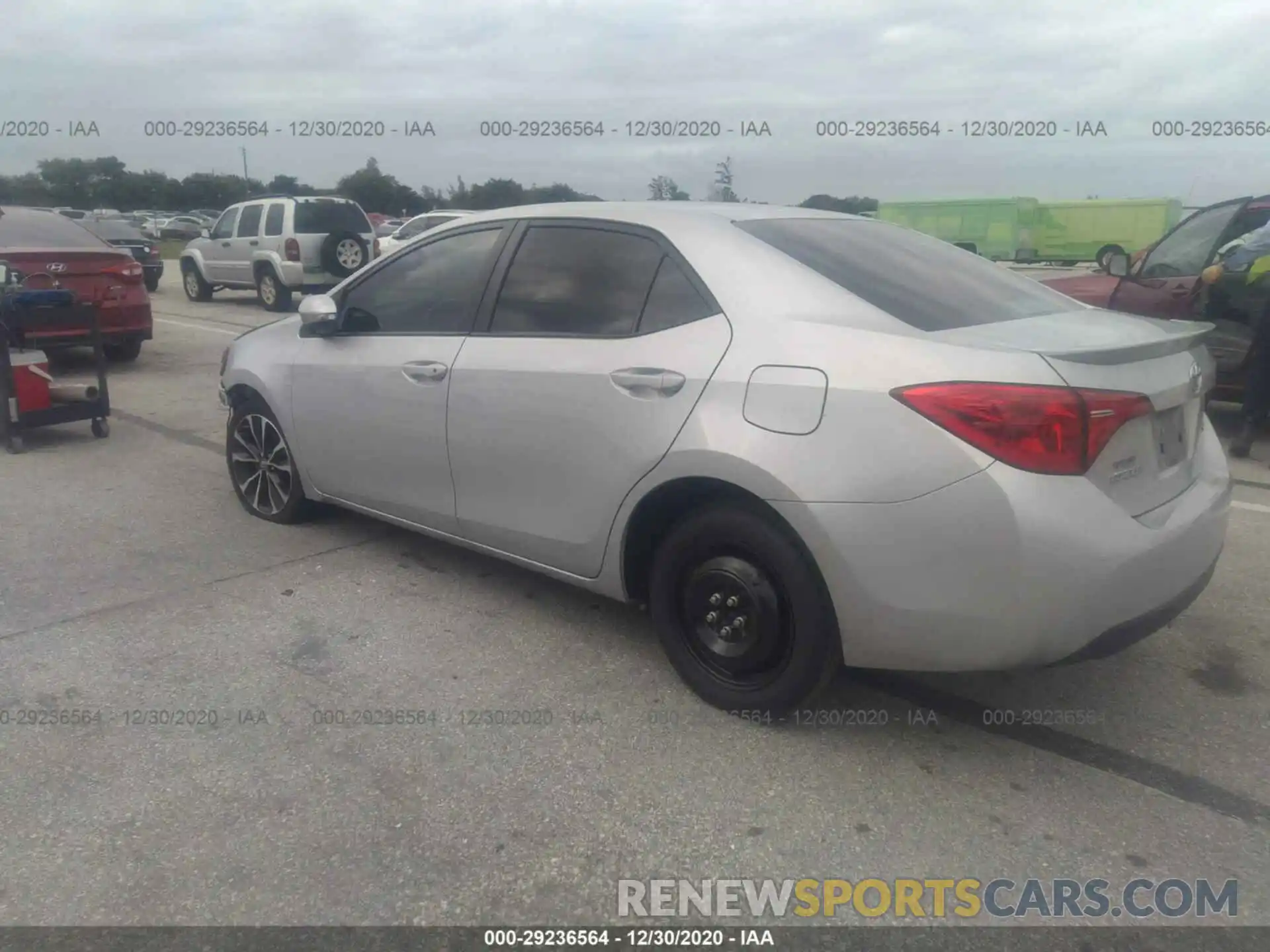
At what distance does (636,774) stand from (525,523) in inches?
44.8

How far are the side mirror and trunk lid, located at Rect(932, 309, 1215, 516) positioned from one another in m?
2.76

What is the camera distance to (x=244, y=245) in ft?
55.5

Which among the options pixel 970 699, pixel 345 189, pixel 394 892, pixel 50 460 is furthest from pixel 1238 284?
pixel 345 189

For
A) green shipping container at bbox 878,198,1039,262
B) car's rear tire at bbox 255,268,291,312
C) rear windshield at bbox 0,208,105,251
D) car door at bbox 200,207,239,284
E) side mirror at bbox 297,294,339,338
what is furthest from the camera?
green shipping container at bbox 878,198,1039,262

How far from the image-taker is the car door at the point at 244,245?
16.7 m

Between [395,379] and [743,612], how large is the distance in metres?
1.87

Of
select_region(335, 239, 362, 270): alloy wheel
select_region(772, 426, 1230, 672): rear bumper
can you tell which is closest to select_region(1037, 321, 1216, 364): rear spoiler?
select_region(772, 426, 1230, 672): rear bumper

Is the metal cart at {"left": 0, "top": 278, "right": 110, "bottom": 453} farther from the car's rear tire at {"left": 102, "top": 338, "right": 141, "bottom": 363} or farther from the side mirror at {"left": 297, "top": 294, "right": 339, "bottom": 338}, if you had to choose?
the car's rear tire at {"left": 102, "top": 338, "right": 141, "bottom": 363}

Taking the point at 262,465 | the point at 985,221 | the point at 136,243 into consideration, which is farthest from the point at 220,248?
the point at 985,221

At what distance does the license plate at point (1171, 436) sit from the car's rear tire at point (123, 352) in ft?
33.1

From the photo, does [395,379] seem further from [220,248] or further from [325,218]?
[220,248]

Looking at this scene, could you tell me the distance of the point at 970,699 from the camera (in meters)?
3.47

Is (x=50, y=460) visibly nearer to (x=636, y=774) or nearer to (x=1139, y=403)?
(x=636, y=774)

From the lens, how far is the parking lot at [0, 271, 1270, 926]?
102 inches
